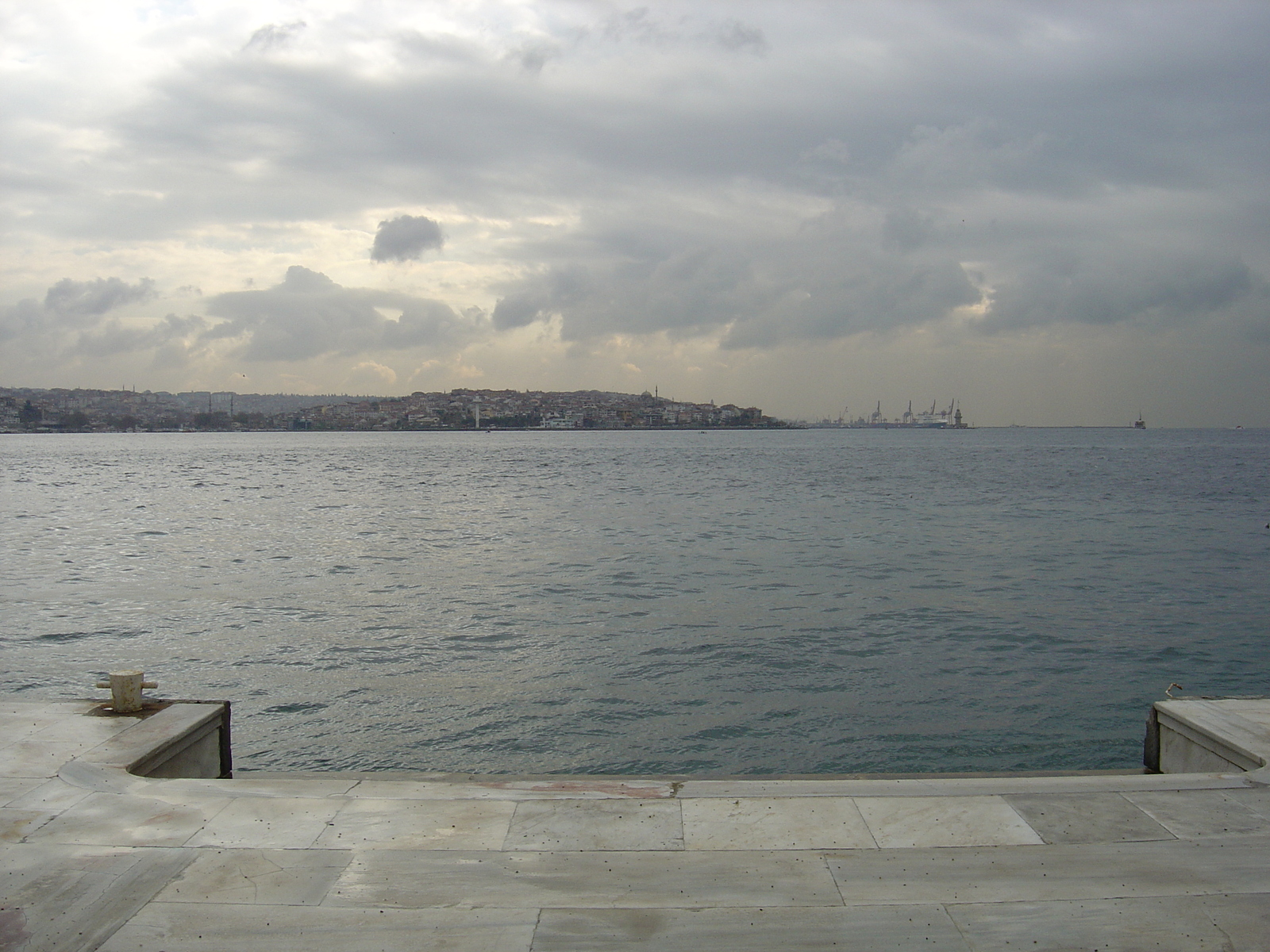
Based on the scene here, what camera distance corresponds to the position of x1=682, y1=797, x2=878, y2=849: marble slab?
5598mm

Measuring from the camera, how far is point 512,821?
5918 millimetres

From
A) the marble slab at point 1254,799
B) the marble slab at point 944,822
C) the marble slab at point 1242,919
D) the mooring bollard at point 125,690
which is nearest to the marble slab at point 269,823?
the mooring bollard at point 125,690

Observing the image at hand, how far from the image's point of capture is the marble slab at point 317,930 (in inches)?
176

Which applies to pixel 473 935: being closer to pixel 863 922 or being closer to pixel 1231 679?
pixel 863 922

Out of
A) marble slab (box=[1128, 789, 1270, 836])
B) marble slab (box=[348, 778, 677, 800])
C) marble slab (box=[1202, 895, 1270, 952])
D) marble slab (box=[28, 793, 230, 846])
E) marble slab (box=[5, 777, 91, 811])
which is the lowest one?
marble slab (box=[348, 778, 677, 800])

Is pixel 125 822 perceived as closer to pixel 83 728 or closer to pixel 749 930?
pixel 83 728

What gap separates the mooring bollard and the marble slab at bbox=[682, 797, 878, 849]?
201 inches

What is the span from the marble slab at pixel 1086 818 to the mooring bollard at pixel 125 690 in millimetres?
7310

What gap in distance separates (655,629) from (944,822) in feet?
35.4

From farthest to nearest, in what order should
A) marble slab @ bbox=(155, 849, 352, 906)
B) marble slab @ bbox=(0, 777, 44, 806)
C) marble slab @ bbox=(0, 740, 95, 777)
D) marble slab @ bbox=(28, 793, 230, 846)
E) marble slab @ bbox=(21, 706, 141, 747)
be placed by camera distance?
marble slab @ bbox=(21, 706, 141, 747) → marble slab @ bbox=(0, 740, 95, 777) → marble slab @ bbox=(0, 777, 44, 806) → marble slab @ bbox=(28, 793, 230, 846) → marble slab @ bbox=(155, 849, 352, 906)

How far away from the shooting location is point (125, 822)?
578cm

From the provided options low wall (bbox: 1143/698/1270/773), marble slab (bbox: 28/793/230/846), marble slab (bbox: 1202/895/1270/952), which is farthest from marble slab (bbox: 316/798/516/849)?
low wall (bbox: 1143/698/1270/773)

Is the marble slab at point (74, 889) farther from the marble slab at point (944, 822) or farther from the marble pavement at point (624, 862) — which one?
the marble slab at point (944, 822)

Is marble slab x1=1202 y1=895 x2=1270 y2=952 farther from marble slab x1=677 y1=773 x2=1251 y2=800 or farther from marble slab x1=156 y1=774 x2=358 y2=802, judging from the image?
marble slab x1=156 y1=774 x2=358 y2=802
